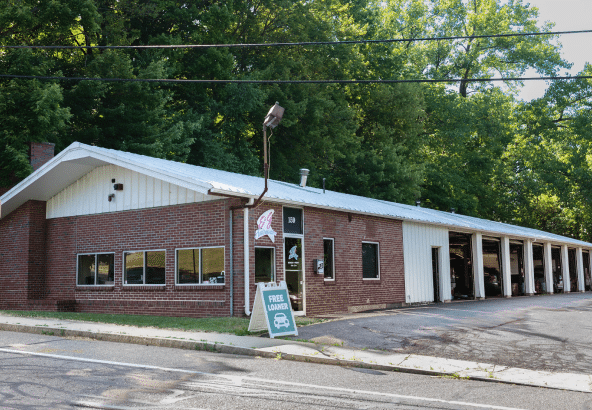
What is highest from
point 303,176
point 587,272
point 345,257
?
point 303,176

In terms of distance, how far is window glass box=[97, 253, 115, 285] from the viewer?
18.3m

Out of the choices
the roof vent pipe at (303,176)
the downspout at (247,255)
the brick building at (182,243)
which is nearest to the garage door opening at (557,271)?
the brick building at (182,243)

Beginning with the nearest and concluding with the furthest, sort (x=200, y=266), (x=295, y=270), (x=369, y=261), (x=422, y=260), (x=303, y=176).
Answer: (x=200, y=266), (x=295, y=270), (x=369, y=261), (x=303, y=176), (x=422, y=260)

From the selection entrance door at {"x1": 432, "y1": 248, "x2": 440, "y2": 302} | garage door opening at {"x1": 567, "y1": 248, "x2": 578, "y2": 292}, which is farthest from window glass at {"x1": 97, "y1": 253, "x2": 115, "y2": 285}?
garage door opening at {"x1": 567, "y1": 248, "x2": 578, "y2": 292}

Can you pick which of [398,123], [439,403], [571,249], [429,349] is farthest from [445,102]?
[439,403]

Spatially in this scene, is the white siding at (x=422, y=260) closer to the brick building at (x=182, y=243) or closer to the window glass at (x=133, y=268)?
the brick building at (x=182, y=243)

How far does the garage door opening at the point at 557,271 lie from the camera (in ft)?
121

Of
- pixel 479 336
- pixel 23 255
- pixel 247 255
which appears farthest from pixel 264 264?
pixel 23 255

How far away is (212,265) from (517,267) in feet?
78.7

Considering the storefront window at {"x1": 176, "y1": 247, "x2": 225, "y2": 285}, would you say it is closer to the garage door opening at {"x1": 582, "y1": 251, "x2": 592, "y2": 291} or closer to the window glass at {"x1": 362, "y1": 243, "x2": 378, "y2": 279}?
the window glass at {"x1": 362, "y1": 243, "x2": 378, "y2": 279}

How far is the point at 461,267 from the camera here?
96.1 feet

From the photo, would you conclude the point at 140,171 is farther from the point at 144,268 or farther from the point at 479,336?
the point at 479,336

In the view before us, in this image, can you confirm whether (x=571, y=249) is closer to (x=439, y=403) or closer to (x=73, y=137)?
(x=73, y=137)

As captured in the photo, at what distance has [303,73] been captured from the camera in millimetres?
34188
